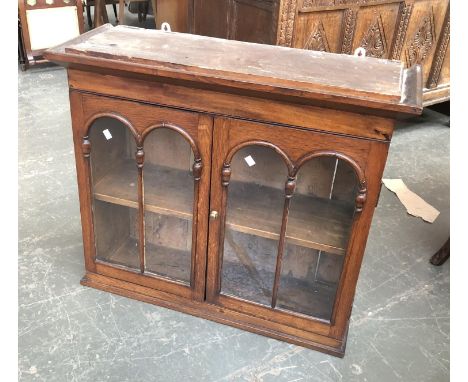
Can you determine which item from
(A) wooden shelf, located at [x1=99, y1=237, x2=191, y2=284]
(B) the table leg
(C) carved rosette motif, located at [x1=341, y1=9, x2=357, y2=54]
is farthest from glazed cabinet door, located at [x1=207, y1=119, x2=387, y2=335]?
(B) the table leg

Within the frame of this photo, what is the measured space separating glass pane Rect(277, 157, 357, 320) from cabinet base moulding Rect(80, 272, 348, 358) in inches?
4.2

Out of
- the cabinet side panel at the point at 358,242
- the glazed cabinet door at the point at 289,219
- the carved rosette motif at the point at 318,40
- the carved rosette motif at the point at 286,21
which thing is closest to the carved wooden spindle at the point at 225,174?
the glazed cabinet door at the point at 289,219

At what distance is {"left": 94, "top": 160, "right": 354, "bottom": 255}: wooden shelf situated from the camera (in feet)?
5.21

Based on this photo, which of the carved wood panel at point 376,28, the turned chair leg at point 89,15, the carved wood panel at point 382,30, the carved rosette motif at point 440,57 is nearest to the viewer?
the carved wood panel at point 382,30

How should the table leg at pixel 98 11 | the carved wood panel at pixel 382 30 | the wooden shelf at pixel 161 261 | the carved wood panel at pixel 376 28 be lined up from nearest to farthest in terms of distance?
the wooden shelf at pixel 161 261 → the carved wood panel at pixel 382 30 → the carved wood panel at pixel 376 28 → the table leg at pixel 98 11

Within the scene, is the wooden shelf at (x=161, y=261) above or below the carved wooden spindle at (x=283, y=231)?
below

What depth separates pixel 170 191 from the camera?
67.4 inches

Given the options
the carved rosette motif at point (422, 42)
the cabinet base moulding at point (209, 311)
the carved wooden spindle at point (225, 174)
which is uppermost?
the carved rosette motif at point (422, 42)

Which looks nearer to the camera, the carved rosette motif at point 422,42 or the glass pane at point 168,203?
the glass pane at point 168,203

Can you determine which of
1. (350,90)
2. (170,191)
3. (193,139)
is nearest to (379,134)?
(350,90)

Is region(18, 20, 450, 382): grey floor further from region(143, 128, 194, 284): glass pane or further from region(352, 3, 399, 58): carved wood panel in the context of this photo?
region(352, 3, 399, 58): carved wood panel

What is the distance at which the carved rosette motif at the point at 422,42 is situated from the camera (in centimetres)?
306

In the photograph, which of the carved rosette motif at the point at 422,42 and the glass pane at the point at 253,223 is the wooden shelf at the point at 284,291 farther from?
the carved rosette motif at the point at 422,42

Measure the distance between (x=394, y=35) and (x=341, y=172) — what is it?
5.83 ft
